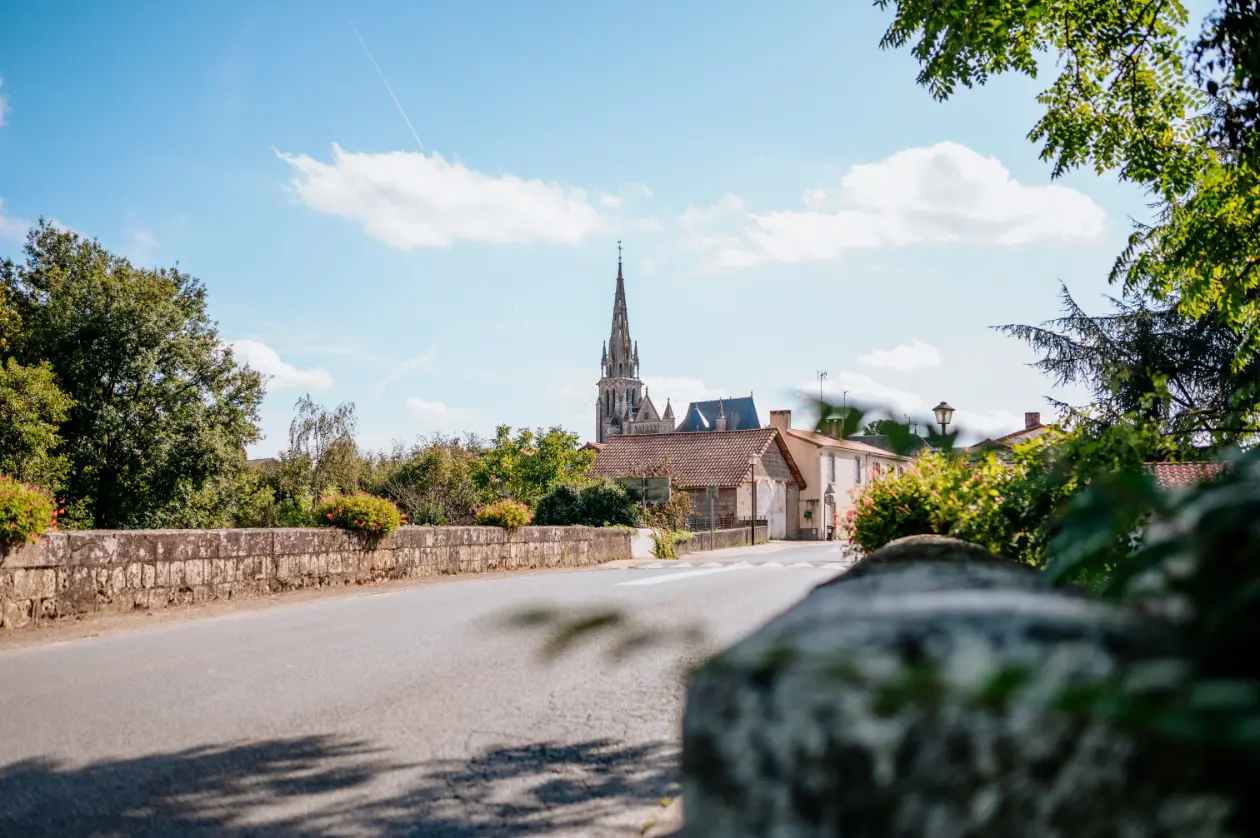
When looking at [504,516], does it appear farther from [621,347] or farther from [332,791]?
[621,347]

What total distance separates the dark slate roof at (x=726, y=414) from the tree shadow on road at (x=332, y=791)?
87.1 m

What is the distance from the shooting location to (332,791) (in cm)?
456

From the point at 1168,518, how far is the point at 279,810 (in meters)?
4.45

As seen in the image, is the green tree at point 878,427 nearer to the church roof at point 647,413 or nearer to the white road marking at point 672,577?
the white road marking at point 672,577

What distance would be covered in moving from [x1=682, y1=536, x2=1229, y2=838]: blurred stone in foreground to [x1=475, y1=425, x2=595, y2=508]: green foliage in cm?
3652

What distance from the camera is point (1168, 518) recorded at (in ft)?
2.67

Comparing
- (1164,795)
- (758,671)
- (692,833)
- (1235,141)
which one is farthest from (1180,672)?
(1235,141)

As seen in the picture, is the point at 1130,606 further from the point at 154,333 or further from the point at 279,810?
the point at 154,333

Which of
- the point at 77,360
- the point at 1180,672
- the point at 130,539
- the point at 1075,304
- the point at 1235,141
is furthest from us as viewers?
the point at 77,360

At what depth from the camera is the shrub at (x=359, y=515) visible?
17.0 metres

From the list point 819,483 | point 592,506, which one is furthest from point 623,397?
point 592,506

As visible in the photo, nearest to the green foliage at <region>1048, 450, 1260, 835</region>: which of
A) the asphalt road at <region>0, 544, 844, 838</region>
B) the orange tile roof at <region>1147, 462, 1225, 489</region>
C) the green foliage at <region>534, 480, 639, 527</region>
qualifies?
the orange tile roof at <region>1147, 462, 1225, 489</region>

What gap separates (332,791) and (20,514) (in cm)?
771

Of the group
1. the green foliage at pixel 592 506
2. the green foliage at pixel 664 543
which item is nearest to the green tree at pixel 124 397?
the green foliage at pixel 592 506
